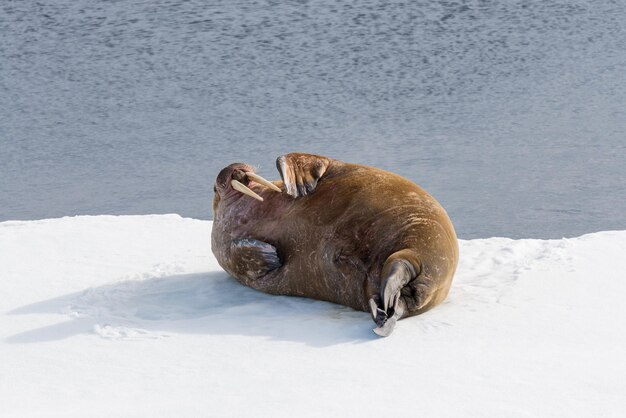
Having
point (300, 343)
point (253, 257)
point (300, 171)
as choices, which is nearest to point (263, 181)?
point (300, 171)

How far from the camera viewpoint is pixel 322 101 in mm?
24297

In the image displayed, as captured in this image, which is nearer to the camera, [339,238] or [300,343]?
[300,343]

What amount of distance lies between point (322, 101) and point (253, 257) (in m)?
18.7

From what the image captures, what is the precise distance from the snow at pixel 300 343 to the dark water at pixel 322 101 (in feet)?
19.0

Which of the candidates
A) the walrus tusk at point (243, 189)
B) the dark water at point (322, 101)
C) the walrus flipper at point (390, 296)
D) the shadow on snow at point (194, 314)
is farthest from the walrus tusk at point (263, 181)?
the dark water at point (322, 101)

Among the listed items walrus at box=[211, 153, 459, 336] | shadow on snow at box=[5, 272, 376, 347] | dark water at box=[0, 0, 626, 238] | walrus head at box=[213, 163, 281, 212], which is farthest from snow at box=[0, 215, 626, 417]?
dark water at box=[0, 0, 626, 238]

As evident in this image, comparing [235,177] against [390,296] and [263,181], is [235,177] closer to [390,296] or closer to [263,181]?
[263,181]

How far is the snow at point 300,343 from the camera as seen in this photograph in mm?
4035

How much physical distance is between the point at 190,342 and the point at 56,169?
1340 cm

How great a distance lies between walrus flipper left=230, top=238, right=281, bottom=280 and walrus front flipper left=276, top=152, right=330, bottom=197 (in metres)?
0.39

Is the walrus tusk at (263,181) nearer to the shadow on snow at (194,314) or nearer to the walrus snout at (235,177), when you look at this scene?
the walrus snout at (235,177)

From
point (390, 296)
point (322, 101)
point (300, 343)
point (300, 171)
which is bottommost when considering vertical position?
point (322, 101)

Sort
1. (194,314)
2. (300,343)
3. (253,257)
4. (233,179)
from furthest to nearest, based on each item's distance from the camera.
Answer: (233,179) < (253,257) < (194,314) < (300,343)

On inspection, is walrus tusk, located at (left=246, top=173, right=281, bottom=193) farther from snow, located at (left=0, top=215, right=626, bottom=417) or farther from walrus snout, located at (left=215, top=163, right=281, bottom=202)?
snow, located at (left=0, top=215, right=626, bottom=417)
